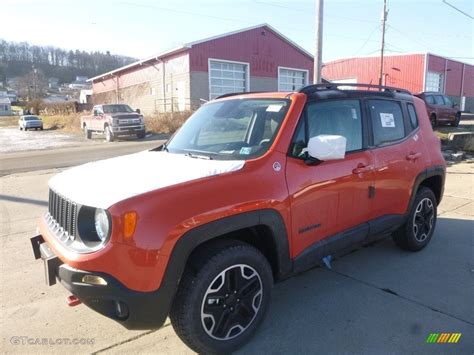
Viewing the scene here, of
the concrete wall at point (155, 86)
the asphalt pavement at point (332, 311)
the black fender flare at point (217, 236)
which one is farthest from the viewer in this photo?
the concrete wall at point (155, 86)

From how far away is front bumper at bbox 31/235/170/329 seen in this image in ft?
7.84

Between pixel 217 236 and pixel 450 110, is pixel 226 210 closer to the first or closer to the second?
pixel 217 236

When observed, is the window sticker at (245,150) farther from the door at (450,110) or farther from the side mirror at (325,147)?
the door at (450,110)

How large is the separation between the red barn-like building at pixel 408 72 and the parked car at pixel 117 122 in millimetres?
27038

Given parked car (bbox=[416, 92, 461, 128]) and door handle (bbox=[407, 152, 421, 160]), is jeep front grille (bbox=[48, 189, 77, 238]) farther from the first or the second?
parked car (bbox=[416, 92, 461, 128])

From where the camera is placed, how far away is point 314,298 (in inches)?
144

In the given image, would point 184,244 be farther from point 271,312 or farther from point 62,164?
point 62,164

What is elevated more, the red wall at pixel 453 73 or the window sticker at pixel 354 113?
the red wall at pixel 453 73

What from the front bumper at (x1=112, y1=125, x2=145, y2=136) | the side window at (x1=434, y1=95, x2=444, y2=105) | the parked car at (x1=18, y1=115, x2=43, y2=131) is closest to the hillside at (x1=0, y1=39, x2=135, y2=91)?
the parked car at (x1=18, y1=115, x2=43, y2=131)

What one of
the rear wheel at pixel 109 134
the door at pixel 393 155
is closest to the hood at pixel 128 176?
the door at pixel 393 155

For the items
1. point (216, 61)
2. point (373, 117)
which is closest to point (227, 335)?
point (373, 117)

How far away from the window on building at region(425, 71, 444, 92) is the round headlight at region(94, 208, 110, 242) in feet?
152

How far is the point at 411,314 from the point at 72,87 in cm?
8939

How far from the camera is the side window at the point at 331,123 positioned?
10.9 ft
